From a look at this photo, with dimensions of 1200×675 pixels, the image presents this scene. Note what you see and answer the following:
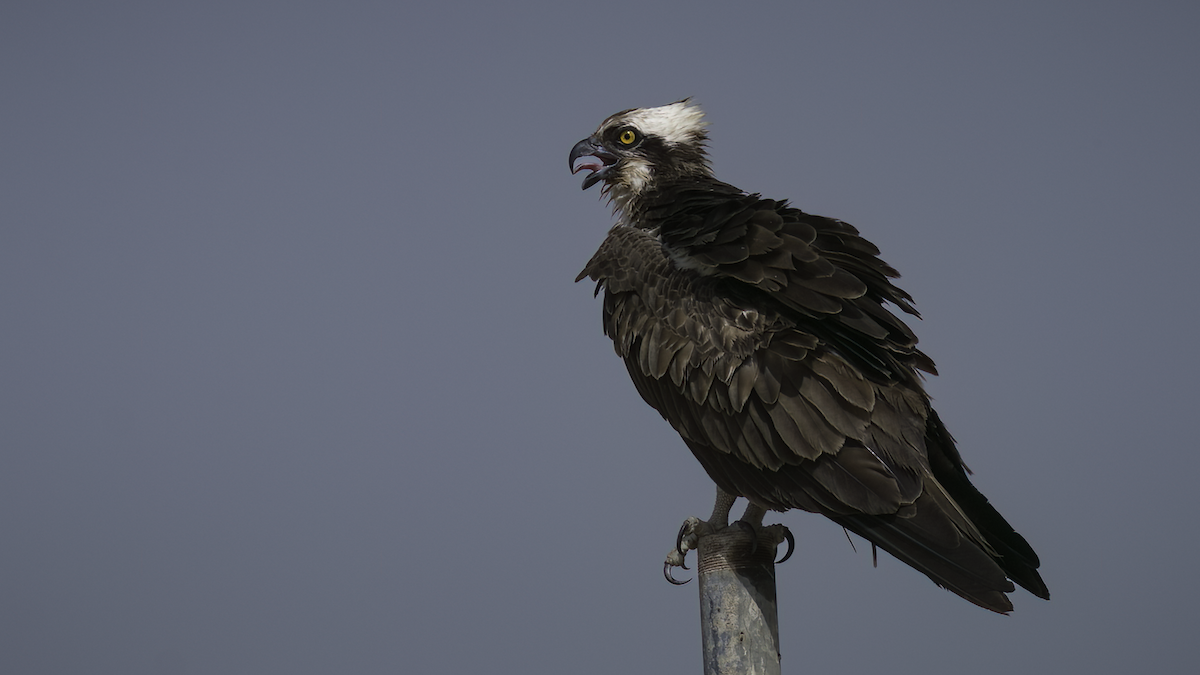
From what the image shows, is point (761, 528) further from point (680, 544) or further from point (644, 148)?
point (644, 148)

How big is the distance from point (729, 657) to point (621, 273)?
2214 millimetres

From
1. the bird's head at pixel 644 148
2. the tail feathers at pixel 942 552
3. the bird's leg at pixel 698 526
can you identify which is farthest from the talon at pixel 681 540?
the bird's head at pixel 644 148

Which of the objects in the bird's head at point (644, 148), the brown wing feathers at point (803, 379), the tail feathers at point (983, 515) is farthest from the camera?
the bird's head at point (644, 148)

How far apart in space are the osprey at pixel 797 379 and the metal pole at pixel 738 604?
0.53 feet

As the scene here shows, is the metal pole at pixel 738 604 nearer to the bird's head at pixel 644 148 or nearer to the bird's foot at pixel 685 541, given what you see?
the bird's foot at pixel 685 541

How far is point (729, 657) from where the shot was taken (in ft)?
15.5

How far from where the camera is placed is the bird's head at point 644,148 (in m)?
6.84

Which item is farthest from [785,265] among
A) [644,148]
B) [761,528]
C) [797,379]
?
[644,148]

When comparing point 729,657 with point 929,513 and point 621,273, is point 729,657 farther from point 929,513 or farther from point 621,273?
point 621,273

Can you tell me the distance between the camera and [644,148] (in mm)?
6977

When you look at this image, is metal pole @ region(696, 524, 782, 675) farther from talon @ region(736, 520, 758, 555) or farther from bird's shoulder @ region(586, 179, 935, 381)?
bird's shoulder @ region(586, 179, 935, 381)

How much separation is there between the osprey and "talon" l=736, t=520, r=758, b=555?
18mm

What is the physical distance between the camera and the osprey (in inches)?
191

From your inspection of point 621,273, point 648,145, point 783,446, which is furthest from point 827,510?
point 648,145
